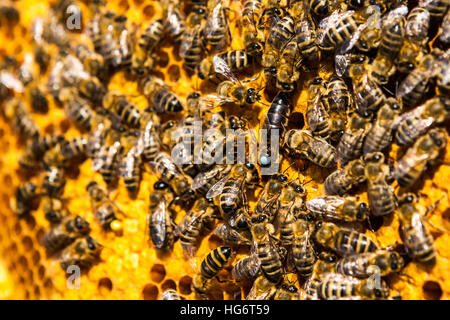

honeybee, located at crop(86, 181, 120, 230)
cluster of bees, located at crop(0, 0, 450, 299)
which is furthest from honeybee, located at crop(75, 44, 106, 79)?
honeybee, located at crop(86, 181, 120, 230)

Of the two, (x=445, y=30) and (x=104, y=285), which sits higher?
(x=445, y=30)

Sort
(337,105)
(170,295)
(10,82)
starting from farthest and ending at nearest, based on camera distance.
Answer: (10,82)
(170,295)
(337,105)

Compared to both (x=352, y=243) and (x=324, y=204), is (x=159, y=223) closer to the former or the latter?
(x=324, y=204)

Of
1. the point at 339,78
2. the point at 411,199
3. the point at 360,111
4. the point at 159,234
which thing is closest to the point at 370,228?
the point at 411,199

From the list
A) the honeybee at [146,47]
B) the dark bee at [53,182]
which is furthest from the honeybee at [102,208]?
the honeybee at [146,47]

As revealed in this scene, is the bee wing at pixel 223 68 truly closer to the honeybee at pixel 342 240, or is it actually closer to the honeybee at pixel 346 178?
the honeybee at pixel 346 178

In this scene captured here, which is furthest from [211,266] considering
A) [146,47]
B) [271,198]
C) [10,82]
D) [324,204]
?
[10,82]

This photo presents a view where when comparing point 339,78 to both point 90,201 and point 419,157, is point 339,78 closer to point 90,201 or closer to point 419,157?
point 419,157
